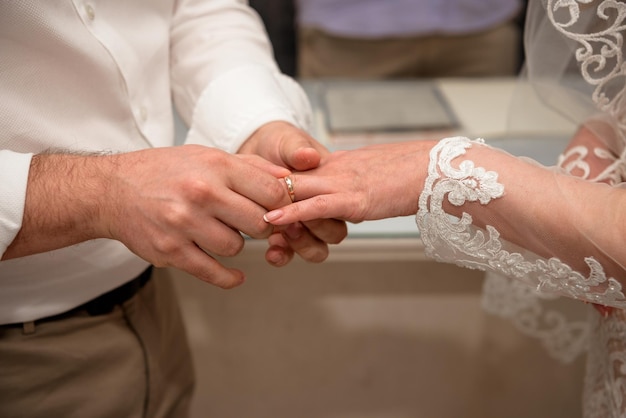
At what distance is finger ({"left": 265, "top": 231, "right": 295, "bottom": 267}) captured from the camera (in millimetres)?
921

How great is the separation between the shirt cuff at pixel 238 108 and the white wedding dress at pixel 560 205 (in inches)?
10.7

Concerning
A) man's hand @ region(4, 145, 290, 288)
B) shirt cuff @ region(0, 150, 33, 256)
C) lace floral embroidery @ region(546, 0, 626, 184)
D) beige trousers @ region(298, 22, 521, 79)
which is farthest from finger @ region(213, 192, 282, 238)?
beige trousers @ region(298, 22, 521, 79)

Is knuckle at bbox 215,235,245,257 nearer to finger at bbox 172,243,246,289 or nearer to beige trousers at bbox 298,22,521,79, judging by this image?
finger at bbox 172,243,246,289

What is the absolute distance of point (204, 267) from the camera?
78 cm

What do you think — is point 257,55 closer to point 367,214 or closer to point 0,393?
point 367,214

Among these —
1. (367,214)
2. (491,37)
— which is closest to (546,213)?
(367,214)

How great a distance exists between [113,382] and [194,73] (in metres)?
0.49

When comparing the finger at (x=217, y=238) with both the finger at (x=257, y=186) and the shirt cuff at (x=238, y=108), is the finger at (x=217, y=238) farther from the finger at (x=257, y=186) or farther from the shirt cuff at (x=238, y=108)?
the shirt cuff at (x=238, y=108)

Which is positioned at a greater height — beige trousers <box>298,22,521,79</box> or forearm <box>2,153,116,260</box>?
forearm <box>2,153,116,260</box>

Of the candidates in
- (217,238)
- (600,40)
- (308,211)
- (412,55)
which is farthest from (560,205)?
(412,55)

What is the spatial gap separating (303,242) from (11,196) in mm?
395

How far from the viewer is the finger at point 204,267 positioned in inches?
30.1

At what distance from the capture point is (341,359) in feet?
5.39

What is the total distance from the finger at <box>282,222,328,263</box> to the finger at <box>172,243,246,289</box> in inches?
5.6
